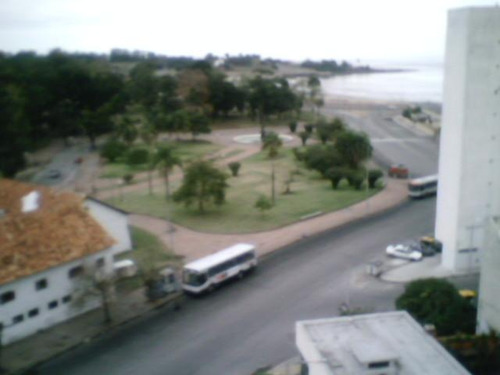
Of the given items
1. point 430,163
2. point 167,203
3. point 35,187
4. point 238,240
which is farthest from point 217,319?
point 430,163

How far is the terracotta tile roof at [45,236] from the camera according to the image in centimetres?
1983

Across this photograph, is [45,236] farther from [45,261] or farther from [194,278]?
[194,278]

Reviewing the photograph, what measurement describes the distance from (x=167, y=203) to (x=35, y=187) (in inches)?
473

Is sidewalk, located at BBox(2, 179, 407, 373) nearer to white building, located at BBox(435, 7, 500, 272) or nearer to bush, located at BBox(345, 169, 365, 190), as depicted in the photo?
bush, located at BBox(345, 169, 365, 190)

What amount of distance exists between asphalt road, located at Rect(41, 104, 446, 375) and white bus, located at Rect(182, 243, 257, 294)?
1.64 feet

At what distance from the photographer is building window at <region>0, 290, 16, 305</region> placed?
62.4 feet

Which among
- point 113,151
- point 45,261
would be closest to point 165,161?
point 113,151

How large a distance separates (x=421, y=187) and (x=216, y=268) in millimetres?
19195

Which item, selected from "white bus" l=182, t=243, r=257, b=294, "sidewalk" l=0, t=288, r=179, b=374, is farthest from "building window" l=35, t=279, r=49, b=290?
"white bus" l=182, t=243, r=257, b=294

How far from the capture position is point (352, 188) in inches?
1580

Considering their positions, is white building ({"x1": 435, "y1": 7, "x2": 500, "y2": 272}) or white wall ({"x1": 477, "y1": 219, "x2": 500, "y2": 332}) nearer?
white wall ({"x1": 477, "y1": 219, "x2": 500, "y2": 332})

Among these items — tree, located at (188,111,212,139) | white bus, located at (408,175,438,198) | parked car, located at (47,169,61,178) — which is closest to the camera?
A: white bus, located at (408,175,438,198)

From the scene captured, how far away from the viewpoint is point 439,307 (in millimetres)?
18688

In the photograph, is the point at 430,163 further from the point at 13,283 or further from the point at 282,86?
the point at 13,283
